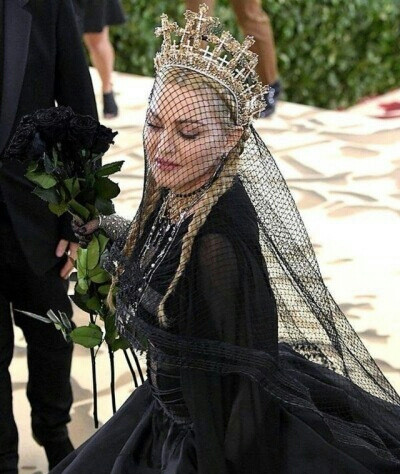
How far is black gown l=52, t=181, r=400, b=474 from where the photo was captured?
2273 mm

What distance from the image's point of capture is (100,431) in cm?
265

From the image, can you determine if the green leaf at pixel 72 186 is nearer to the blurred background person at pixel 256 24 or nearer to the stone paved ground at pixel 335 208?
the stone paved ground at pixel 335 208

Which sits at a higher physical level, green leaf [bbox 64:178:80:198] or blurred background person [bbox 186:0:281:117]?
green leaf [bbox 64:178:80:198]

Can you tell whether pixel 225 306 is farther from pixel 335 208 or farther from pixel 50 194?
pixel 335 208

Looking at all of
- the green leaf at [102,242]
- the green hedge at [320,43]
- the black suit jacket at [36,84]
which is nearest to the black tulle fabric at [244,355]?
the green leaf at [102,242]

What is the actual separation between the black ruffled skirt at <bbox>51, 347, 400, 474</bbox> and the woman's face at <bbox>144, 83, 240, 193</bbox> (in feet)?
1.78

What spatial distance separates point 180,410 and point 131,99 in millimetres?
6026

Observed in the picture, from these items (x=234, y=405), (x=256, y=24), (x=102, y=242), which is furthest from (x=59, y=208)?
(x=256, y=24)

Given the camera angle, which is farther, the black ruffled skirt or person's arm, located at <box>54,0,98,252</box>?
person's arm, located at <box>54,0,98,252</box>

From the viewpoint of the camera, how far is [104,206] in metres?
2.72

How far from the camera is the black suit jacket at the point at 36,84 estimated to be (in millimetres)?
2930

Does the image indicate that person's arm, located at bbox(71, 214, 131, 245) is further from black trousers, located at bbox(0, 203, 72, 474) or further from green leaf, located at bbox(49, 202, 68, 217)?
black trousers, located at bbox(0, 203, 72, 474)

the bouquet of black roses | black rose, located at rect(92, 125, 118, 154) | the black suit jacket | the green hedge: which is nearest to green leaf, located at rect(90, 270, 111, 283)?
the bouquet of black roses

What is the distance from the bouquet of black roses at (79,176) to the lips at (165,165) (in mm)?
351
